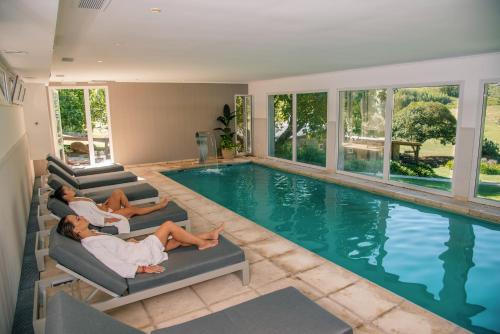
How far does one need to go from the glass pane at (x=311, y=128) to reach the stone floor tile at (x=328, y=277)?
6.36 metres

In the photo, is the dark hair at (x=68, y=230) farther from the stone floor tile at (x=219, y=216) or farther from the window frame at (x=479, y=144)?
the window frame at (x=479, y=144)

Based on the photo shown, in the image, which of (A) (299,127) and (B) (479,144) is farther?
(A) (299,127)

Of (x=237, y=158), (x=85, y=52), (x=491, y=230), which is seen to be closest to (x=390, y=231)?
(x=491, y=230)

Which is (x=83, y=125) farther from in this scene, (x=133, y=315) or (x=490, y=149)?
(x=490, y=149)

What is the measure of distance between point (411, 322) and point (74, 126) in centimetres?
1107

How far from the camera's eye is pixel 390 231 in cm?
552

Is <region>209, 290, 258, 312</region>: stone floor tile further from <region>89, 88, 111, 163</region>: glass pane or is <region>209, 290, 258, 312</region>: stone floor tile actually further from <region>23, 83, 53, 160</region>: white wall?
<region>89, 88, 111, 163</region>: glass pane

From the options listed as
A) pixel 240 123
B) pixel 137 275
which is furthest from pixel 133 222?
pixel 240 123

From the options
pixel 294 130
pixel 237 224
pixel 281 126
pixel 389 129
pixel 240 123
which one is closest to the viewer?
pixel 237 224

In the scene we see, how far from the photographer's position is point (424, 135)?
7.46 meters

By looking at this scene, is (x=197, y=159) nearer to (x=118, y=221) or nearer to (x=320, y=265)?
(x=118, y=221)

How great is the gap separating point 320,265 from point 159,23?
129 inches

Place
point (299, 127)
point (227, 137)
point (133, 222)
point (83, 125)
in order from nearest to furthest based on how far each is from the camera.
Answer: point (133, 222) → point (83, 125) → point (299, 127) → point (227, 137)

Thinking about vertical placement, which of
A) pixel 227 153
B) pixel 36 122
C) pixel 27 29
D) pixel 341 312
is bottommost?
pixel 341 312
